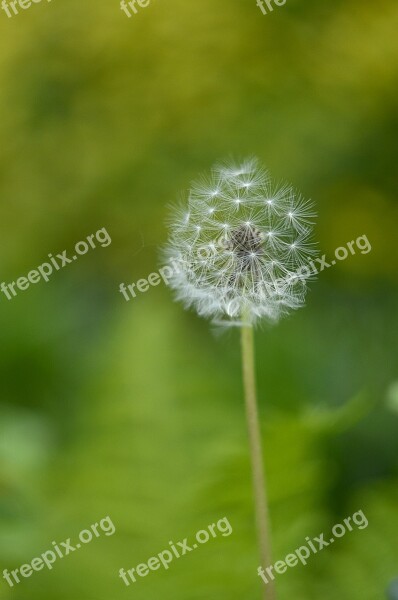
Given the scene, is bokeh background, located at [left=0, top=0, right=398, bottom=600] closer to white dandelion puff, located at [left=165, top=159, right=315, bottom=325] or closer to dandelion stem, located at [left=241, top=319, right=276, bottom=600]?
white dandelion puff, located at [left=165, top=159, right=315, bottom=325]

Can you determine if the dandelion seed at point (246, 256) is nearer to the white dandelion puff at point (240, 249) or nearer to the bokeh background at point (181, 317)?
the white dandelion puff at point (240, 249)

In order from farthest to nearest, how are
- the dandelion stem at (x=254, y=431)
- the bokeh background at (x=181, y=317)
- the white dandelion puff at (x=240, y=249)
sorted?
the bokeh background at (x=181, y=317)
the white dandelion puff at (x=240, y=249)
the dandelion stem at (x=254, y=431)

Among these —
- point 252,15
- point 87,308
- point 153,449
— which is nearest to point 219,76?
point 252,15

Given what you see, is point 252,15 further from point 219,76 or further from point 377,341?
point 377,341

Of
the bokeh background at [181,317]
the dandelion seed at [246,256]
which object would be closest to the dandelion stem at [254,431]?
the dandelion seed at [246,256]

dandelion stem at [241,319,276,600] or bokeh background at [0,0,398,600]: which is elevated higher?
bokeh background at [0,0,398,600]

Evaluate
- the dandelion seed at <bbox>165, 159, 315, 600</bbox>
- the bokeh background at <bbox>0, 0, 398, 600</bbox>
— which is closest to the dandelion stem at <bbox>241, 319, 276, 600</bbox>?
the dandelion seed at <bbox>165, 159, 315, 600</bbox>
